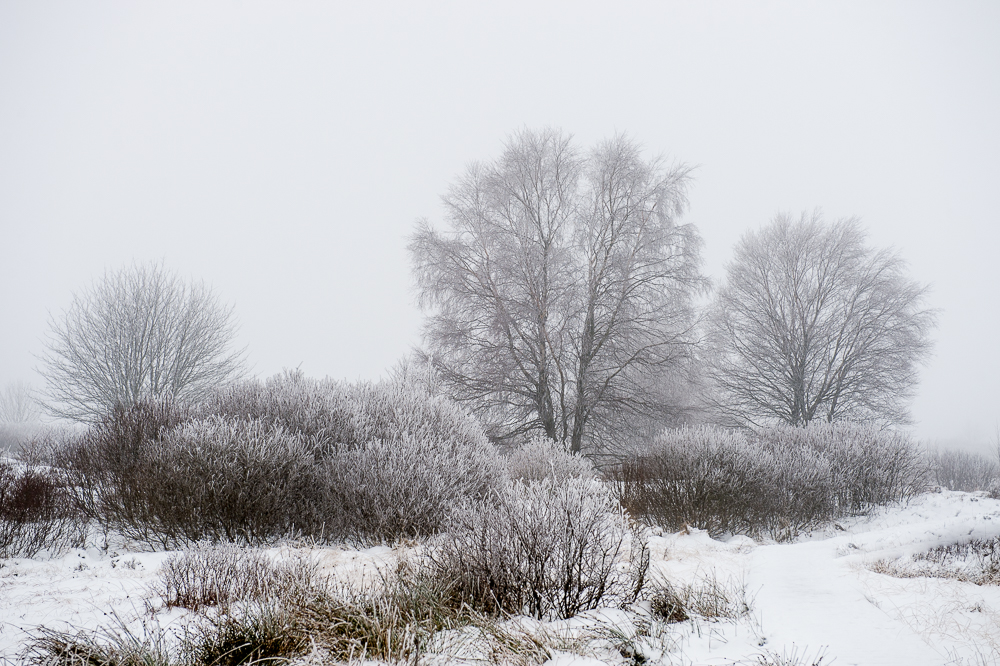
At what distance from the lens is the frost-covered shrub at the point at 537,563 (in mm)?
3568

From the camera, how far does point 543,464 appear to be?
29.8 ft

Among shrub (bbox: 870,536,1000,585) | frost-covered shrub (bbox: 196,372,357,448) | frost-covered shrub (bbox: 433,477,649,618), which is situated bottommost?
shrub (bbox: 870,536,1000,585)

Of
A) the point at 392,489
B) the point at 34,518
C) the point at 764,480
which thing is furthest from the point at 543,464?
the point at 34,518

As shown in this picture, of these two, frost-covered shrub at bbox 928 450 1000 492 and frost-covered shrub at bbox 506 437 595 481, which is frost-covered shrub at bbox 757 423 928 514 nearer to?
frost-covered shrub at bbox 506 437 595 481

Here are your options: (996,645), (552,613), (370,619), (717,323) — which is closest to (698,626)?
(552,613)

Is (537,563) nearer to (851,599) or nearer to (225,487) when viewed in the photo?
(851,599)

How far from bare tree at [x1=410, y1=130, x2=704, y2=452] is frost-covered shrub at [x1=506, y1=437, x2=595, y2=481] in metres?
3.16

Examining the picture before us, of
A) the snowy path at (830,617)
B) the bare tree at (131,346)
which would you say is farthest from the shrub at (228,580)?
the bare tree at (131,346)

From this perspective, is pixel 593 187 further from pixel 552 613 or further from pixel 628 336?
pixel 552 613

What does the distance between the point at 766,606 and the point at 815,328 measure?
49.8 feet

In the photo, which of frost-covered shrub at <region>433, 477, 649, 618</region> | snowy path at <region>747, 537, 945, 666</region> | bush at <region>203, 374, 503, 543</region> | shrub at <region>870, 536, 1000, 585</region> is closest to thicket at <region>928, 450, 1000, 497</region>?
shrub at <region>870, 536, 1000, 585</region>

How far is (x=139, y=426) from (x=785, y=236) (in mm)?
19094

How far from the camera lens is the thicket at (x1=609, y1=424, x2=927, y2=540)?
847 cm

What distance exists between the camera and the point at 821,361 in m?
16.0
